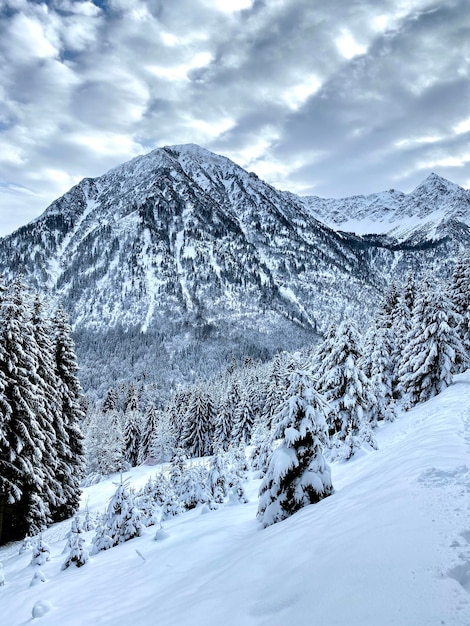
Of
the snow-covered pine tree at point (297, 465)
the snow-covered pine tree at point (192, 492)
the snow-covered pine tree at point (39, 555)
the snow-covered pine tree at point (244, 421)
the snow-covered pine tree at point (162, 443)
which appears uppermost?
the snow-covered pine tree at point (297, 465)

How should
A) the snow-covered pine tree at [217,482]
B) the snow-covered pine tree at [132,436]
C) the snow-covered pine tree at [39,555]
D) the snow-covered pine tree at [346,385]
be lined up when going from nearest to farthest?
the snow-covered pine tree at [39,555] → the snow-covered pine tree at [217,482] → the snow-covered pine tree at [346,385] → the snow-covered pine tree at [132,436]

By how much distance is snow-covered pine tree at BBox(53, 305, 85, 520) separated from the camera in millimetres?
23234

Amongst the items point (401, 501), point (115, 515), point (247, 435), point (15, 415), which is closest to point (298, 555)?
point (401, 501)

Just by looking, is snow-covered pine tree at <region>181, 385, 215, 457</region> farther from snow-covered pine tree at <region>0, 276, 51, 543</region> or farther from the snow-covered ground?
the snow-covered ground

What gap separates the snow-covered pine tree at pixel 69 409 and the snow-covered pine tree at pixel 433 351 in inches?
917

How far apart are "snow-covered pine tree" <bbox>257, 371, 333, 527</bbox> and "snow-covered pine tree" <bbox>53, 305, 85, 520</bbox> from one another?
62.5ft

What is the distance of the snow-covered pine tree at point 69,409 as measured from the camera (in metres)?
23.2

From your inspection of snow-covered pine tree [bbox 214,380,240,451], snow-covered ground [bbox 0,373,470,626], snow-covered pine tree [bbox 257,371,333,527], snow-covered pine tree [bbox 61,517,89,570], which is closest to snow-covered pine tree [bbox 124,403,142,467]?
snow-covered pine tree [bbox 214,380,240,451]

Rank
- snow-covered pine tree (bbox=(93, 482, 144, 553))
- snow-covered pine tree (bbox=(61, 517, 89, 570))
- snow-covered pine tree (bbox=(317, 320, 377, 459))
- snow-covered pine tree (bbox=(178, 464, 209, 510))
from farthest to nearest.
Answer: snow-covered pine tree (bbox=(317, 320, 377, 459))
snow-covered pine tree (bbox=(178, 464, 209, 510))
snow-covered pine tree (bbox=(93, 482, 144, 553))
snow-covered pine tree (bbox=(61, 517, 89, 570))

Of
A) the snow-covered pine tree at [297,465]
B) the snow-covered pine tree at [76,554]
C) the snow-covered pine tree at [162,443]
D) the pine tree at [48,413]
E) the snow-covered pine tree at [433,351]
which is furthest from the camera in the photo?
the snow-covered pine tree at [162,443]

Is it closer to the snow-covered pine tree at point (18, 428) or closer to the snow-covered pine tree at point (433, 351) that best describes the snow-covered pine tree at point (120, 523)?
the snow-covered pine tree at point (18, 428)

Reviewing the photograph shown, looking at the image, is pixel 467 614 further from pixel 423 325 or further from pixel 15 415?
pixel 423 325

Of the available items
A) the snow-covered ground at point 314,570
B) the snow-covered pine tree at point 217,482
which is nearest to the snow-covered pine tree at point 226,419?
the snow-covered pine tree at point 217,482

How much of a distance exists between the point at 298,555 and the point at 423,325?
23.0 m
